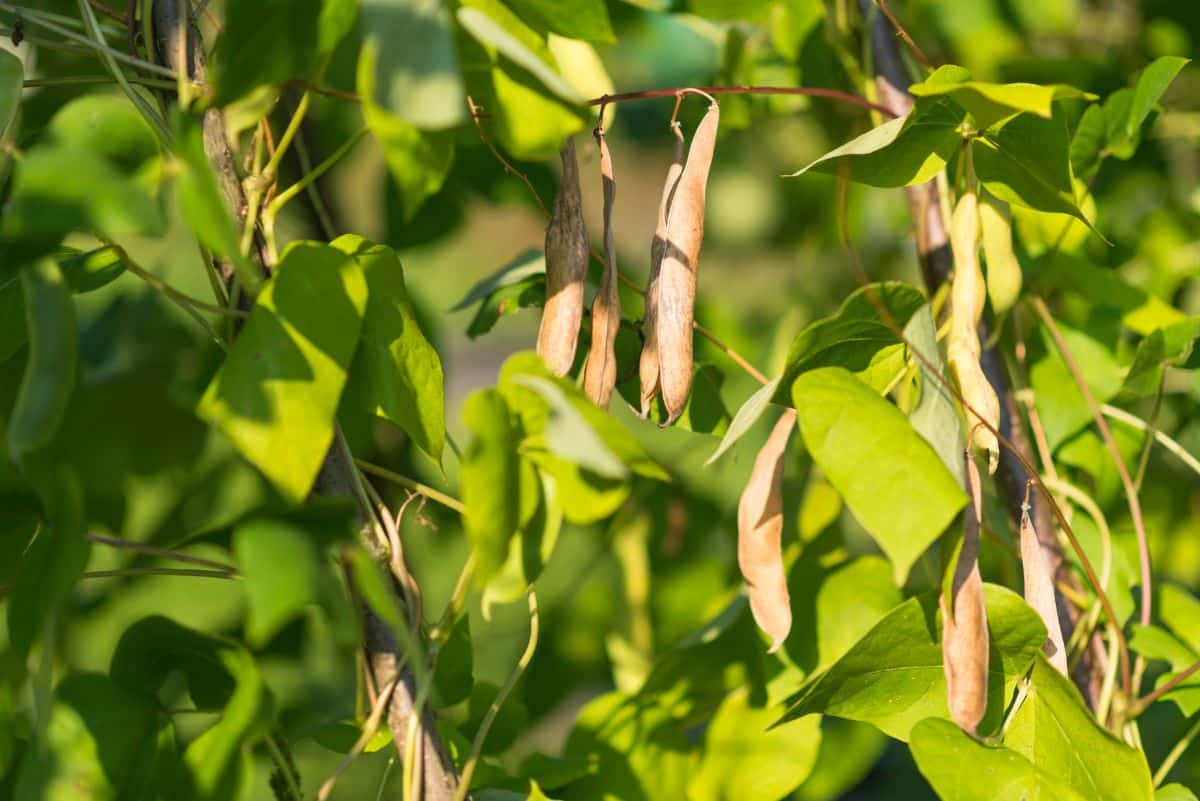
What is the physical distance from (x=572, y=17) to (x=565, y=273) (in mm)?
101

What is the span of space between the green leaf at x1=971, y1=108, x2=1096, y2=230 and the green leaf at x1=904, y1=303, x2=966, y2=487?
7cm

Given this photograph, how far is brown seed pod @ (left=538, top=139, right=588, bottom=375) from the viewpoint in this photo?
0.44 metres

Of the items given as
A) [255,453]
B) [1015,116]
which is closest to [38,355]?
[255,453]

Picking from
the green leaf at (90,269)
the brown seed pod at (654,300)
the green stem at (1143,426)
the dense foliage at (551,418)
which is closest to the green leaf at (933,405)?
the dense foliage at (551,418)

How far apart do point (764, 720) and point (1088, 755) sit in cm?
19

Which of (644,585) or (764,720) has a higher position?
(764,720)

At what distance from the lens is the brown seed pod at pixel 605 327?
1.48ft

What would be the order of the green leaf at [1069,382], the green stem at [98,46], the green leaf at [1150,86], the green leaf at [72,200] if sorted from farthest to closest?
the green leaf at [1069,382] < the green leaf at [1150,86] < the green stem at [98,46] < the green leaf at [72,200]

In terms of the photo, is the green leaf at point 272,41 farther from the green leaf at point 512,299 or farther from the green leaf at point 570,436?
the green leaf at point 512,299

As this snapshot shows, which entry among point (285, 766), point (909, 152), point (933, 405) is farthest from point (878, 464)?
point (285, 766)

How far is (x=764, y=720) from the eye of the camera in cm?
59

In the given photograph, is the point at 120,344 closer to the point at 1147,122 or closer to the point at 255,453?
the point at 255,453

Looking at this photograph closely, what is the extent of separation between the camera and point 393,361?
0.43 m

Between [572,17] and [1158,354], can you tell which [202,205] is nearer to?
[572,17]
